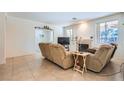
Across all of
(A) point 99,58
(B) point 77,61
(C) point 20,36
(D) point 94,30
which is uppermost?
(D) point 94,30

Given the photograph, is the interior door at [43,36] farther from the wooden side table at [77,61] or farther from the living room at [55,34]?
the wooden side table at [77,61]

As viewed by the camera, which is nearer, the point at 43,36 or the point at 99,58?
the point at 99,58

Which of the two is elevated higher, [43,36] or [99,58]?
[43,36]

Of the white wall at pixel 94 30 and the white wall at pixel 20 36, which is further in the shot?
the white wall at pixel 20 36

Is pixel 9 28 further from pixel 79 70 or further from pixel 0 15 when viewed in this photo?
pixel 79 70

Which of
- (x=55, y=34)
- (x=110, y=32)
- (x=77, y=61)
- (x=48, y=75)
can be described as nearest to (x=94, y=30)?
(x=110, y=32)

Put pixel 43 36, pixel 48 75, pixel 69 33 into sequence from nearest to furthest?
pixel 48 75 < pixel 69 33 < pixel 43 36

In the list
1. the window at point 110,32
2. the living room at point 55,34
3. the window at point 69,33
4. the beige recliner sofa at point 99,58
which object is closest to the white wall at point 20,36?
the living room at point 55,34

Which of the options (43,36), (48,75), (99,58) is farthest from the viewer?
(43,36)

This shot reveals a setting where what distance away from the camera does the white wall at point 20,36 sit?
5419 millimetres

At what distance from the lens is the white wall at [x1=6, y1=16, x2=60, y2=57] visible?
5.42 meters

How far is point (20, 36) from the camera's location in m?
5.86

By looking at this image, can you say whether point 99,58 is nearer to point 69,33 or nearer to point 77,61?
point 77,61
